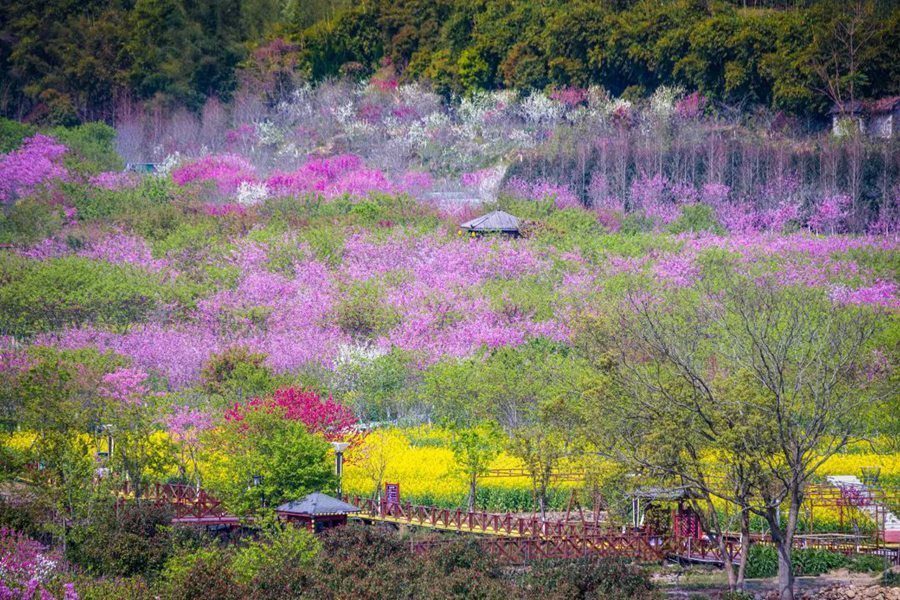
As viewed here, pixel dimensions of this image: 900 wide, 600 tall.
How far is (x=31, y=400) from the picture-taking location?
1533 inches

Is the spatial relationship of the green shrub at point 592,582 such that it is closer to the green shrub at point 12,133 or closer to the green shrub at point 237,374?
the green shrub at point 237,374

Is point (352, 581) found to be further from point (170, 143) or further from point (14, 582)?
point (170, 143)

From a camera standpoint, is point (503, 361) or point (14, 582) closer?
point (14, 582)

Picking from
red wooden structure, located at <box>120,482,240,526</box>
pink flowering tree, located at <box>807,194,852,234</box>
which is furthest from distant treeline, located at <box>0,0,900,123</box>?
red wooden structure, located at <box>120,482,240,526</box>

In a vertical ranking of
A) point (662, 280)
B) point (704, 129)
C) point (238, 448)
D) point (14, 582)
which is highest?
point (704, 129)

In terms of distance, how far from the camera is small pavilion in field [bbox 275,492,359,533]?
109 feet

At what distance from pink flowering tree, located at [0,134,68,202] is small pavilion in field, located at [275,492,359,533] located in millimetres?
39815

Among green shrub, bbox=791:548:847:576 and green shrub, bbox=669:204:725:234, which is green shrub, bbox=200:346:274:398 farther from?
green shrub, bbox=669:204:725:234

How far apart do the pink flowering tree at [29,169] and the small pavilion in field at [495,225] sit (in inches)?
853

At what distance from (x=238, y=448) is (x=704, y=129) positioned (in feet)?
131

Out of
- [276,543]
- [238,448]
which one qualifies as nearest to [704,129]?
[238,448]

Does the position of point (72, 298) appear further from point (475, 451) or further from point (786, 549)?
point (786, 549)

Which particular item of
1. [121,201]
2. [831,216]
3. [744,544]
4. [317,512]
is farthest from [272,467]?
[831,216]

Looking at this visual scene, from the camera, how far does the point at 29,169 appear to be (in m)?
72.1
